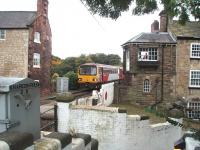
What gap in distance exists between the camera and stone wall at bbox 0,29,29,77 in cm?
3431

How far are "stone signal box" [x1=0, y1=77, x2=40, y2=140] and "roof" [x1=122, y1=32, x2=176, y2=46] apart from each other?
28.6m

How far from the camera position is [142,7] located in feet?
22.5

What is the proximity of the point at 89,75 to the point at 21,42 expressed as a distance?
8.18 meters

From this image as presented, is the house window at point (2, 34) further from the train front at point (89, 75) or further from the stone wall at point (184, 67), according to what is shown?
the stone wall at point (184, 67)

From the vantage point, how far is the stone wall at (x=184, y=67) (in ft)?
113

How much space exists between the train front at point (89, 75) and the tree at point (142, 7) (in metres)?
31.4

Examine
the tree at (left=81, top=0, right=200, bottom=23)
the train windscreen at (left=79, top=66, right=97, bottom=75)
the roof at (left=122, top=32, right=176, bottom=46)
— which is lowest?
the train windscreen at (left=79, top=66, right=97, bottom=75)

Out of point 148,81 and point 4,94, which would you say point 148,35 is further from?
point 4,94

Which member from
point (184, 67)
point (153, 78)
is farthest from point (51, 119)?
point (184, 67)

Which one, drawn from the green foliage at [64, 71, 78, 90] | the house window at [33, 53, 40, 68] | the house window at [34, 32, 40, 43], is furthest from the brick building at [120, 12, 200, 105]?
the green foliage at [64, 71, 78, 90]

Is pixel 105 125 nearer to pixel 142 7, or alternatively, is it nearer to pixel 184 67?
pixel 142 7

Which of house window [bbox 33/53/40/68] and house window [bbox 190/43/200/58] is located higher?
house window [bbox 190/43/200/58]

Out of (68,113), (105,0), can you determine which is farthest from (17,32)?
(105,0)

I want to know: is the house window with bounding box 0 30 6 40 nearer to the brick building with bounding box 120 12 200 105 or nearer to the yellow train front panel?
the yellow train front panel
